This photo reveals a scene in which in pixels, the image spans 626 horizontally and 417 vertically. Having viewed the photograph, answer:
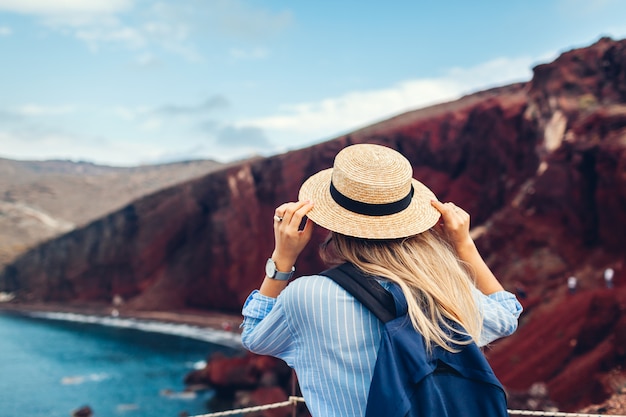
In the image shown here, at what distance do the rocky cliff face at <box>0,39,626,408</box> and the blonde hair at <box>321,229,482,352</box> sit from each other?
12660 millimetres

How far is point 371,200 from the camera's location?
1947 millimetres

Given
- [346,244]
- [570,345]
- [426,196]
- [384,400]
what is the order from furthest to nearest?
1. [570,345]
2. [426,196]
3. [346,244]
4. [384,400]

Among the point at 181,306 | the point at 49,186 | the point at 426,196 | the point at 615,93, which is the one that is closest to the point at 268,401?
the point at 615,93

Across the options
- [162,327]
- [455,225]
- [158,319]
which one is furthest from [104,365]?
[455,225]

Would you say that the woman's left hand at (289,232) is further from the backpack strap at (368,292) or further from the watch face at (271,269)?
the backpack strap at (368,292)

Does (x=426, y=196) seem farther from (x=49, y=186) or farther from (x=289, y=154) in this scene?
(x=49, y=186)

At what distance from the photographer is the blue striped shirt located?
5.54ft

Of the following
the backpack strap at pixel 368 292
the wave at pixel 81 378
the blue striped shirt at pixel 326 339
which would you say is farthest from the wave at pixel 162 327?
the backpack strap at pixel 368 292

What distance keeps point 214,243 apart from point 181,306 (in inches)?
286

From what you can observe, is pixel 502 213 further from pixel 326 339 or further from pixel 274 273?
pixel 326 339

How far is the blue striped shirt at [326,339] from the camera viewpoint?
5.54 feet

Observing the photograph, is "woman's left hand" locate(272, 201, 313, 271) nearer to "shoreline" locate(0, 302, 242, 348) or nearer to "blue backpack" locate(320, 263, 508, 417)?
"blue backpack" locate(320, 263, 508, 417)

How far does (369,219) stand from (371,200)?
0.29ft

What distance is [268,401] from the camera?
2202 cm
